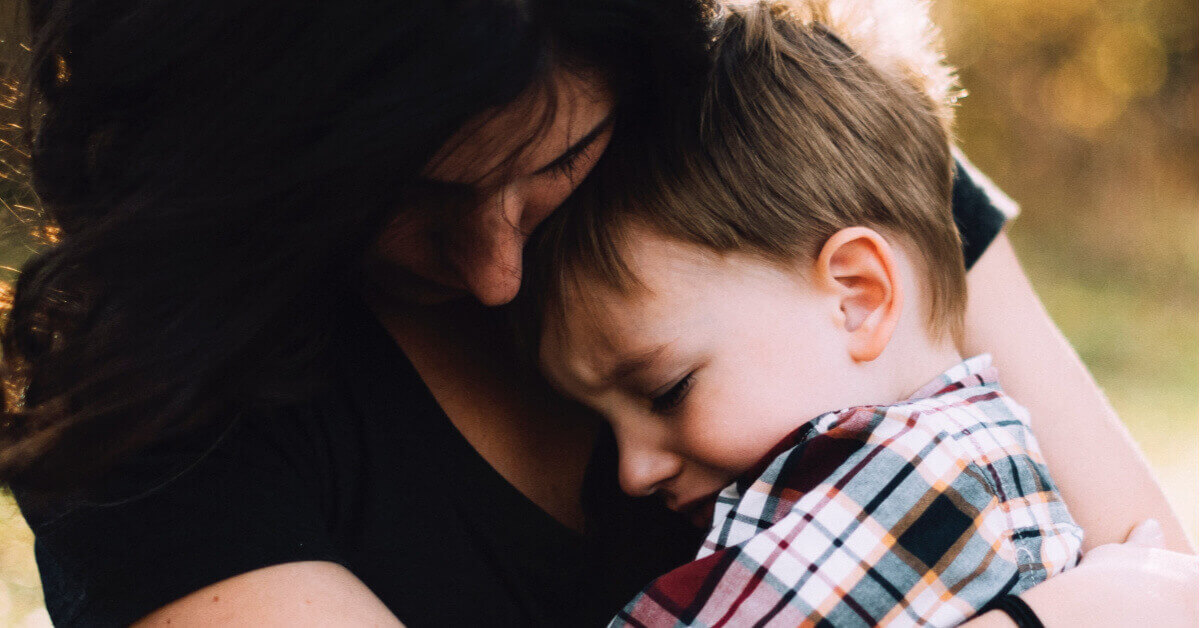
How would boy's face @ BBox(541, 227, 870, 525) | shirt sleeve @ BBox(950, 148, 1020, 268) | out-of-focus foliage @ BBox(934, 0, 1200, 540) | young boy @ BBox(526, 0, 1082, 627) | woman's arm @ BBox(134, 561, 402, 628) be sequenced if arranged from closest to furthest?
woman's arm @ BBox(134, 561, 402, 628)
young boy @ BBox(526, 0, 1082, 627)
boy's face @ BBox(541, 227, 870, 525)
shirt sleeve @ BBox(950, 148, 1020, 268)
out-of-focus foliage @ BBox(934, 0, 1200, 540)

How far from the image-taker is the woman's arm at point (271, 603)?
929 mm

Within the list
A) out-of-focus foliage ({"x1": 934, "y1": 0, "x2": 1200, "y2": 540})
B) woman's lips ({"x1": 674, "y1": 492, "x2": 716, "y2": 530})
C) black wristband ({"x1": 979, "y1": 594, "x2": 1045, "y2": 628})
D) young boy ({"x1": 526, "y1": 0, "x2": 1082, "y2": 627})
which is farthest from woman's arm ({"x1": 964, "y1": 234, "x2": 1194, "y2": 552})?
out-of-focus foliage ({"x1": 934, "y1": 0, "x2": 1200, "y2": 540})

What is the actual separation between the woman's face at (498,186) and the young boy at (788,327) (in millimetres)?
162

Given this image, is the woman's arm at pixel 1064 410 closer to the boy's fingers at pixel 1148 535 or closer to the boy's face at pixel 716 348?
the boy's fingers at pixel 1148 535

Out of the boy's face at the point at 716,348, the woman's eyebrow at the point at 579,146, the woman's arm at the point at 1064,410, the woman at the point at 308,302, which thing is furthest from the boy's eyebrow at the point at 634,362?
the woman's arm at the point at 1064,410

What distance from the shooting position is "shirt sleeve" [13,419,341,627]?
0.94 meters

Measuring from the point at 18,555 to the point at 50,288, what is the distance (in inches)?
94.1

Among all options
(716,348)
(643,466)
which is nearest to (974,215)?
(716,348)

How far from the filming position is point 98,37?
2.89ft

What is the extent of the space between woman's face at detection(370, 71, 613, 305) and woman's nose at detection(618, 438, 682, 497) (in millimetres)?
301

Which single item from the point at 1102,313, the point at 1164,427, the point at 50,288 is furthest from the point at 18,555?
the point at 1102,313

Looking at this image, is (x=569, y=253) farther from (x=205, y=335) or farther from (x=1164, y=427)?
(x=1164, y=427)

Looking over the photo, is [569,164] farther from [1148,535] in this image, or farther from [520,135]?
[1148,535]

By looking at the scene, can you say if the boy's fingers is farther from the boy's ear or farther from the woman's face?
the woman's face
